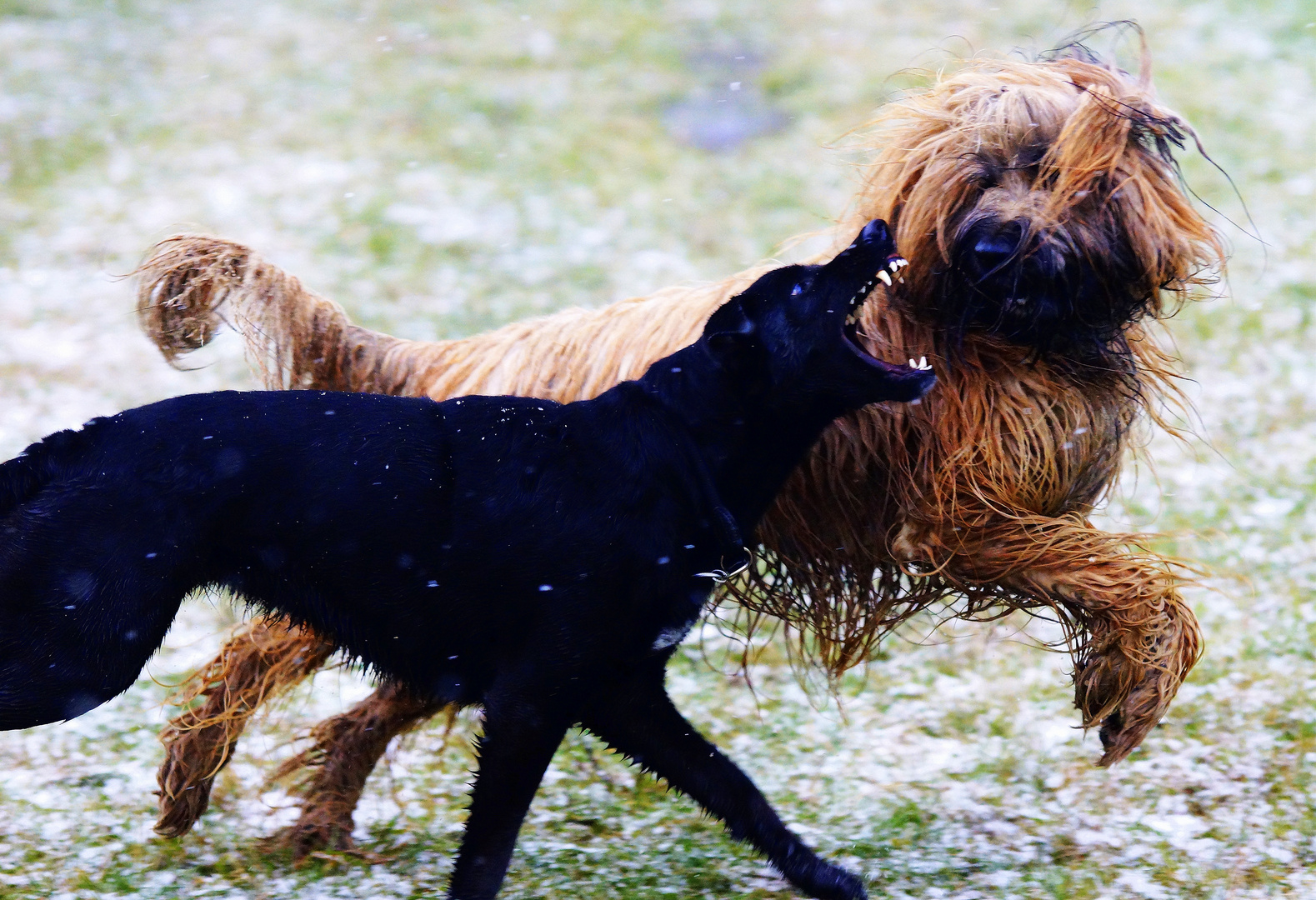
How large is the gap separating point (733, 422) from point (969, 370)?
2.61ft

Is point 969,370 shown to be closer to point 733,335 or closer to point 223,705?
point 733,335

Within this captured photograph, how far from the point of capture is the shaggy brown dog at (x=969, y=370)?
3861 mm

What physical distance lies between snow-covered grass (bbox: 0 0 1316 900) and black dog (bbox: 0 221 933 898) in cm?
98

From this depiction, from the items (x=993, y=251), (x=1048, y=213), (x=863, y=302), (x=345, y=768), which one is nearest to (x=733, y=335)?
(x=863, y=302)

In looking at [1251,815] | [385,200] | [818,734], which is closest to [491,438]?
[818,734]

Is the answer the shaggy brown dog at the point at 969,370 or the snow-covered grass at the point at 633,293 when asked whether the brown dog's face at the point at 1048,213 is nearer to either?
the shaggy brown dog at the point at 969,370

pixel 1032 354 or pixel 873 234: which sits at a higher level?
pixel 873 234

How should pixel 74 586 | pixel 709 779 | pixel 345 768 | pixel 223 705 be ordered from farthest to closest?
pixel 345 768 → pixel 223 705 → pixel 709 779 → pixel 74 586

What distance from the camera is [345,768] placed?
455 cm

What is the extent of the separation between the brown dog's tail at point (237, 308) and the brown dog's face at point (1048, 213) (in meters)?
1.78

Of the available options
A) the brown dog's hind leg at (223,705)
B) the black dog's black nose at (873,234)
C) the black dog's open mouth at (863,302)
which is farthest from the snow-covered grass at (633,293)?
the black dog's black nose at (873,234)

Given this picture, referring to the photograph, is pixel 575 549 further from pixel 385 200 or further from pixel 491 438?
pixel 385 200

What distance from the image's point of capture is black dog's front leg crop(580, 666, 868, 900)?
153 inches

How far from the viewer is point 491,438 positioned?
12.1 feet
